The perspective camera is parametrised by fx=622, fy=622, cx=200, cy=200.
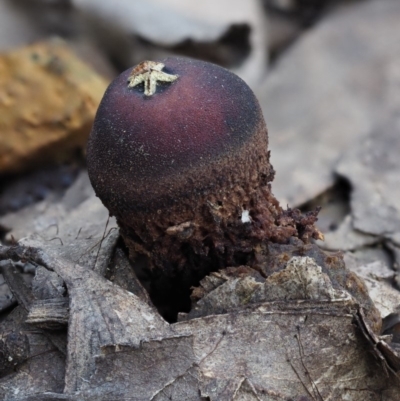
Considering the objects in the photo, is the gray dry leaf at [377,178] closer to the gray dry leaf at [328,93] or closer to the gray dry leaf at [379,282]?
the gray dry leaf at [328,93]

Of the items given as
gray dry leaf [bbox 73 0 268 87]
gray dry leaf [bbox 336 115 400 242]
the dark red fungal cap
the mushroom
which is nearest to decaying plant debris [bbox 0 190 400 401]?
the mushroom

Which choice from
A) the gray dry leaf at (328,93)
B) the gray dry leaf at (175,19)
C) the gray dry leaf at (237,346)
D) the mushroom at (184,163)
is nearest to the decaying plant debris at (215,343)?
the gray dry leaf at (237,346)

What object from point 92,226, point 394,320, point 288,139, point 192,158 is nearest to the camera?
point 192,158

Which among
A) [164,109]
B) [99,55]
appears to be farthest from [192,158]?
[99,55]

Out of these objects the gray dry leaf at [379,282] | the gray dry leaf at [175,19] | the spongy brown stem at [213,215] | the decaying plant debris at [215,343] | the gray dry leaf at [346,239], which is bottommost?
the decaying plant debris at [215,343]

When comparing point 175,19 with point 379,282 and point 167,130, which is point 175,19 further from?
point 167,130

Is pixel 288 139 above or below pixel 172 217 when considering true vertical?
above

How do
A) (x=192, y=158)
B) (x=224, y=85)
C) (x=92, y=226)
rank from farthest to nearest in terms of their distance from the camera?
(x=92, y=226) < (x=224, y=85) < (x=192, y=158)

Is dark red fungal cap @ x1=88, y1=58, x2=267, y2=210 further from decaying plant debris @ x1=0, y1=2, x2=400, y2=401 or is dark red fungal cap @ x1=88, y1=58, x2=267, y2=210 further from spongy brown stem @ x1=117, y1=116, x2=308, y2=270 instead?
decaying plant debris @ x1=0, y1=2, x2=400, y2=401

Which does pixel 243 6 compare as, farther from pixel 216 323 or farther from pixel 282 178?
pixel 216 323
